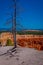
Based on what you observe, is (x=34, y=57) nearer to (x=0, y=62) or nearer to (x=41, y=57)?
(x=41, y=57)

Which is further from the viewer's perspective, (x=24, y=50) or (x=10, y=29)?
(x=10, y=29)

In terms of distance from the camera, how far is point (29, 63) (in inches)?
203

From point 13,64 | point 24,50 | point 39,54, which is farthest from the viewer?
point 24,50

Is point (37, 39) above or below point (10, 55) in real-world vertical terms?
above

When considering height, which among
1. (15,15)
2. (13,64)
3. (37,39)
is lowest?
(13,64)

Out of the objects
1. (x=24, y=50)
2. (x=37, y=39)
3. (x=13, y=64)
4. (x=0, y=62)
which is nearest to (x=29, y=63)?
(x=13, y=64)

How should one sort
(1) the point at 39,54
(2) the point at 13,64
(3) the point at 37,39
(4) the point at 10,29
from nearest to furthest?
(2) the point at 13,64 < (1) the point at 39,54 < (4) the point at 10,29 < (3) the point at 37,39

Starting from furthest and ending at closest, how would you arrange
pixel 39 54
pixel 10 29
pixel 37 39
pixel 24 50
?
pixel 37 39
pixel 10 29
pixel 24 50
pixel 39 54

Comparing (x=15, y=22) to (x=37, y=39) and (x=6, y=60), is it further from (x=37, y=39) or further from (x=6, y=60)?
(x=37, y=39)

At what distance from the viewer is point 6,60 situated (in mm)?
5527

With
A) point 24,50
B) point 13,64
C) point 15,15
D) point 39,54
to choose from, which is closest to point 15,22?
point 15,15

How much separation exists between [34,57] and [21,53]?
22.7 inches

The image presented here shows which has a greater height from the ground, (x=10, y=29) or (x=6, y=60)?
(x=10, y=29)

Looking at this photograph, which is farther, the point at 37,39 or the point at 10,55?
the point at 37,39
